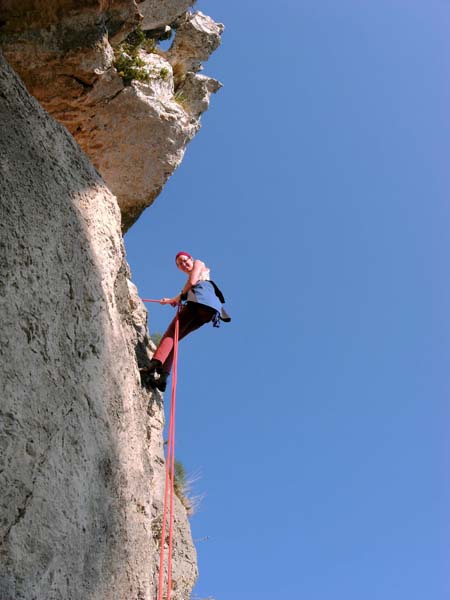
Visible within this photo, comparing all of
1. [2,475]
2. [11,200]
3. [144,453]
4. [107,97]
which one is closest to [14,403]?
[2,475]

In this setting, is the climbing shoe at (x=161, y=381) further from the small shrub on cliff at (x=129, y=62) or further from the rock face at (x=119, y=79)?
the small shrub on cliff at (x=129, y=62)

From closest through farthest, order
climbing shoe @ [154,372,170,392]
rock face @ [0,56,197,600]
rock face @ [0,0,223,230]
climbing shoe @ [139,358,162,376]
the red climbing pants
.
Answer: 1. rock face @ [0,56,197,600]
2. rock face @ [0,0,223,230]
3. climbing shoe @ [139,358,162,376]
4. climbing shoe @ [154,372,170,392]
5. the red climbing pants

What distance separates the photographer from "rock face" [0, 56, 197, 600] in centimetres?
315

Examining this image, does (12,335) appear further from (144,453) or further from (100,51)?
(100,51)

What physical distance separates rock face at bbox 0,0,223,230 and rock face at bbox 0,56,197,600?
1530 mm

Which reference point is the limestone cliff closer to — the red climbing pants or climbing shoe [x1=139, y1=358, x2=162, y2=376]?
climbing shoe [x1=139, y1=358, x2=162, y2=376]

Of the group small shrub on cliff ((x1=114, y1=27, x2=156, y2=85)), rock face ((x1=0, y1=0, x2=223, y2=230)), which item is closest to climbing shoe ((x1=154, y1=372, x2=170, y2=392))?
rock face ((x1=0, y1=0, x2=223, y2=230))

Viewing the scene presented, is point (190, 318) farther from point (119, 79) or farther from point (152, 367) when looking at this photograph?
point (119, 79)

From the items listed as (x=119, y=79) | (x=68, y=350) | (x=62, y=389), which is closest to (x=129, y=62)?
(x=119, y=79)

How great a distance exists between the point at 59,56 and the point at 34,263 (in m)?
3.16

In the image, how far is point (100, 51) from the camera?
20.2 feet

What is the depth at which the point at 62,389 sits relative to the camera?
3742 mm

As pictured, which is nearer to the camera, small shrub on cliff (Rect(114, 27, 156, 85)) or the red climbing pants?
the red climbing pants

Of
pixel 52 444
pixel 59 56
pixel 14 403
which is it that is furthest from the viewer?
pixel 59 56
